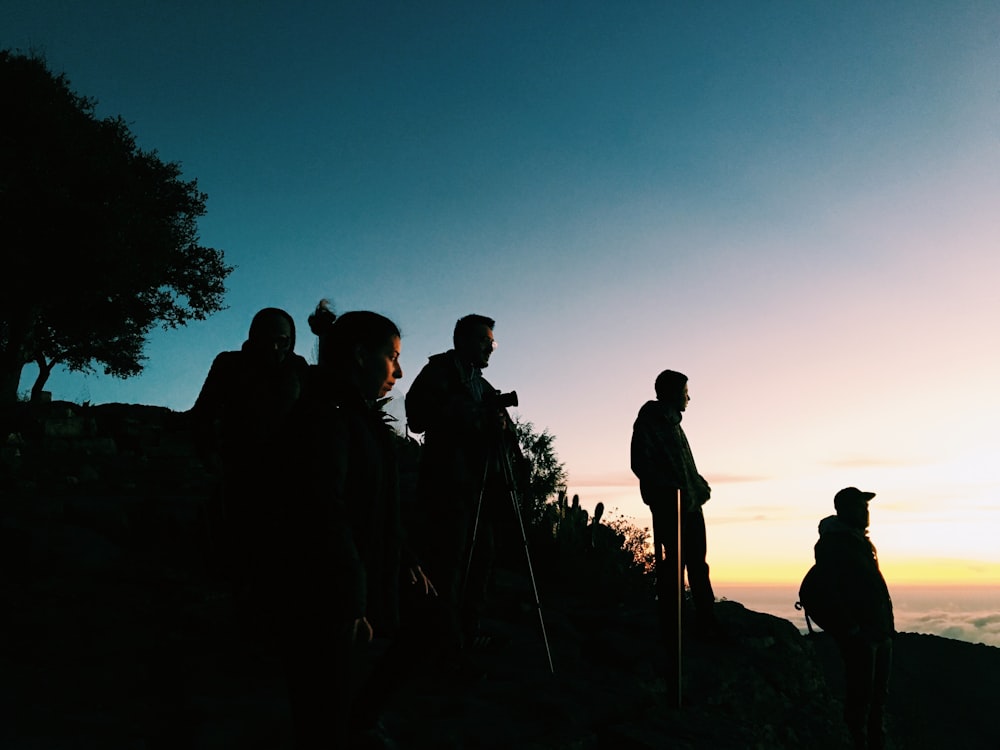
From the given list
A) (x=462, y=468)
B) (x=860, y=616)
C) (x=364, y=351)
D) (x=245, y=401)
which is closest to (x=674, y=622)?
(x=462, y=468)

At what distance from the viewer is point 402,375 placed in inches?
124

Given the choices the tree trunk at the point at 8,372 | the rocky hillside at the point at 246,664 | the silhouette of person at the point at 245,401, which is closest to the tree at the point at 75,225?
the tree trunk at the point at 8,372

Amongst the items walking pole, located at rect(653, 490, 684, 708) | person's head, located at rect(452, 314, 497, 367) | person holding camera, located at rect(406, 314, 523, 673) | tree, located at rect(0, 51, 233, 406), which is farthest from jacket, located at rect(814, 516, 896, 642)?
tree, located at rect(0, 51, 233, 406)

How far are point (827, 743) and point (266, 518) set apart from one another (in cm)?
602

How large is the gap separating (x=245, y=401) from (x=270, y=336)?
0.43 metres

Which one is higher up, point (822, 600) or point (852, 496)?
point (852, 496)

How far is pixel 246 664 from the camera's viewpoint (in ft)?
17.1

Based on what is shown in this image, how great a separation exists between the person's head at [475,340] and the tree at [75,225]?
63.1ft

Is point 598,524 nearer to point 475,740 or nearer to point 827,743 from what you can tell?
point 827,743

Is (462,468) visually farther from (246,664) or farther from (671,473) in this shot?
(671,473)

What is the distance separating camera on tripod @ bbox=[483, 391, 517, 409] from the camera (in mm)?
5367

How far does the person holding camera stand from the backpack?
2.98 m

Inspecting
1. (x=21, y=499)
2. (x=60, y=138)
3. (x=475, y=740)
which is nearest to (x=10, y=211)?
(x=60, y=138)

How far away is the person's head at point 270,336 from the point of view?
16.1 feet
